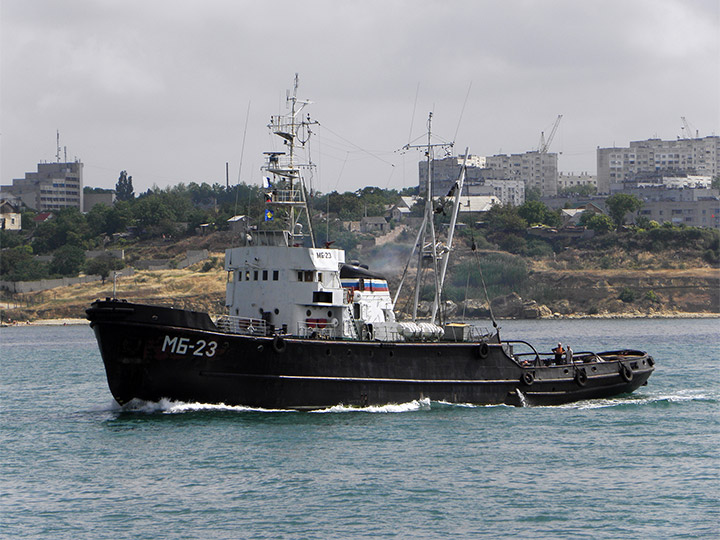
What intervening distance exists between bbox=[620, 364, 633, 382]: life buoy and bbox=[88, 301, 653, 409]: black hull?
24.5 ft

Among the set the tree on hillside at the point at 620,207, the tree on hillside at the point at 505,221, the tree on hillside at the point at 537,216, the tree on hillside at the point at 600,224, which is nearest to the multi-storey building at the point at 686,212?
the tree on hillside at the point at 620,207

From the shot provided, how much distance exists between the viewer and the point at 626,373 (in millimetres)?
43312

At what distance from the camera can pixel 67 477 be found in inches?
1142

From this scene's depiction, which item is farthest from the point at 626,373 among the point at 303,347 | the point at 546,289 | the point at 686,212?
the point at 686,212

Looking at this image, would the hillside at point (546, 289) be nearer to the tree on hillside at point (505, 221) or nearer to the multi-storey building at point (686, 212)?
the tree on hillside at point (505, 221)

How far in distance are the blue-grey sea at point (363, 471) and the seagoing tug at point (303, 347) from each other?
0.67 m

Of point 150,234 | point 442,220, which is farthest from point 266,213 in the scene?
point 150,234

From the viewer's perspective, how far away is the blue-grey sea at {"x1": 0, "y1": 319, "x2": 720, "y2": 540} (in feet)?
80.0

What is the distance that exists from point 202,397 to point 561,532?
1489 cm

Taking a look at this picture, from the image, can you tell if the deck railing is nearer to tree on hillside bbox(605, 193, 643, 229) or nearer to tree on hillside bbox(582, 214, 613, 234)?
tree on hillside bbox(582, 214, 613, 234)

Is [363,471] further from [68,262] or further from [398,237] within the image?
[68,262]

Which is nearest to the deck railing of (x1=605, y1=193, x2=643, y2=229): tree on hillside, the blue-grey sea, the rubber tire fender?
the blue-grey sea

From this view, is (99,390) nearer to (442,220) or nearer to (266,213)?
(266,213)

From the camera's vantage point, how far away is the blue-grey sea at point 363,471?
80.0 ft
